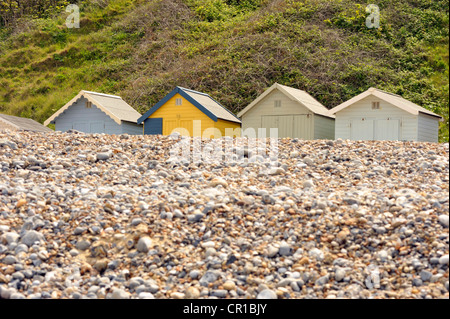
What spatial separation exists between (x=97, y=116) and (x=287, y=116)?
7.80 metres

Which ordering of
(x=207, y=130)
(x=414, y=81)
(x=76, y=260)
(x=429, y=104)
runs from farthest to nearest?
(x=414, y=81), (x=429, y=104), (x=207, y=130), (x=76, y=260)

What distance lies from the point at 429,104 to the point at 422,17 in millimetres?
9494

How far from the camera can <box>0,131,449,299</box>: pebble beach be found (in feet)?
19.0

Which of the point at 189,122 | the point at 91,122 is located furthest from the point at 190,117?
the point at 91,122

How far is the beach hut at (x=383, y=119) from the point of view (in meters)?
16.4

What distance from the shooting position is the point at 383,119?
55.1 feet

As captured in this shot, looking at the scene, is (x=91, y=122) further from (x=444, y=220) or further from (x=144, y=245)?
(x=444, y=220)

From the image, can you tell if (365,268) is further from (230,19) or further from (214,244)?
(230,19)

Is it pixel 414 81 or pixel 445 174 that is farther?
pixel 414 81

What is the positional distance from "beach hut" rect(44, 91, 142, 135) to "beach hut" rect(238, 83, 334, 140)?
188 inches

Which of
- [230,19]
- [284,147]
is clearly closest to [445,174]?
[284,147]

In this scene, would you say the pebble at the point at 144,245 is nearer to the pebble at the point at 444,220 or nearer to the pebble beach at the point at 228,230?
the pebble beach at the point at 228,230

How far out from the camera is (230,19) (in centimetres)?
3562

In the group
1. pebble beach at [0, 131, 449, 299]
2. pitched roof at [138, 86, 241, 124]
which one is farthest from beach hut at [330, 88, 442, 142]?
pebble beach at [0, 131, 449, 299]
